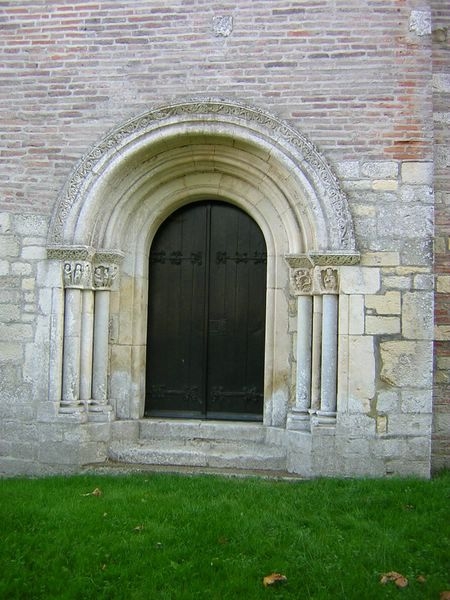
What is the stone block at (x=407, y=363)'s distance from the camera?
237 inches

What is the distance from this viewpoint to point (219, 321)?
23.5 ft

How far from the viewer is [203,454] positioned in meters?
6.53

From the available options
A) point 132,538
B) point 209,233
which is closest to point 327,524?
point 132,538

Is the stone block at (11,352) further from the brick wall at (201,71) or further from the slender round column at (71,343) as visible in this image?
the brick wall at (201,71)

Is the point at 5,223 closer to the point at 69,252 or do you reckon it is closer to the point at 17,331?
the point at 69,252

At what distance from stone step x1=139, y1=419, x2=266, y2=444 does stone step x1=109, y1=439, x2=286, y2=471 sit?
0.06 metres

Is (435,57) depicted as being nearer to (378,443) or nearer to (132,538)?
(378,443)

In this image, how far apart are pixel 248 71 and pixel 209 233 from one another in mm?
1790

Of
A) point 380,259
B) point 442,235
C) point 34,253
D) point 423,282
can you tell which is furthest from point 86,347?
point 442,235

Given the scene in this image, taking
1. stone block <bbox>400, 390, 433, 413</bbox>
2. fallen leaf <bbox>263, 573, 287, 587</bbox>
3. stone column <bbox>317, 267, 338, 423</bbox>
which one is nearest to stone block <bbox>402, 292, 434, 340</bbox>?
stone block <bbox>400, 390, 433, 413</bbox>

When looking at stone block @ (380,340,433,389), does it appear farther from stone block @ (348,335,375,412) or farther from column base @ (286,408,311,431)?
column base @ (286,408,311,431)

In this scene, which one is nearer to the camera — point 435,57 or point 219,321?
point 435,57

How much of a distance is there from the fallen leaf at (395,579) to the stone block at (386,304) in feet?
8.78

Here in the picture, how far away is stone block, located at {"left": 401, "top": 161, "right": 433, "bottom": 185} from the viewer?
6.15 m
